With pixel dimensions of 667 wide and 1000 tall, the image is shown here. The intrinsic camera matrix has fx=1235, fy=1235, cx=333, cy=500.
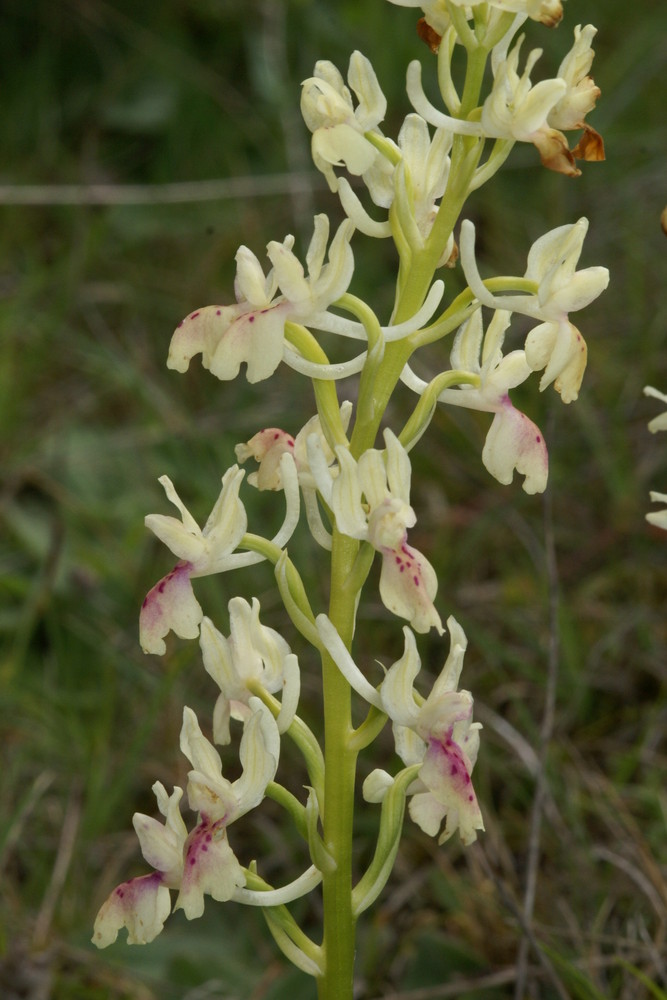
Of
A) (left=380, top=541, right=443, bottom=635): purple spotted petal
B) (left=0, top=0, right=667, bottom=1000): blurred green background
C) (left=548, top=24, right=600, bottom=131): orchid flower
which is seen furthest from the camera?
(left=0, top=0, right=667, bottom=1000): blurred green background

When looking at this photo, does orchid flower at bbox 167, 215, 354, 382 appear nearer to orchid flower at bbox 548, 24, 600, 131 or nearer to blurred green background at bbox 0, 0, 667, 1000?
orchid flower at bbox 548, 24, 600, 131

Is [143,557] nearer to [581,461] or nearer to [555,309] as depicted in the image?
[581,461]

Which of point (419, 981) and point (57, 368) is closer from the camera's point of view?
point (419, 981)

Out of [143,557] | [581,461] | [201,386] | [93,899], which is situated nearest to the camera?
[93,899]

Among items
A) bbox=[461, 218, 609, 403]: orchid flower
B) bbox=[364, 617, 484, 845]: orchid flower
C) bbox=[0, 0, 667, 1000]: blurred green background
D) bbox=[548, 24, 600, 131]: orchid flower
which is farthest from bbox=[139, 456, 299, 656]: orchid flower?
bbox=[0, 0, 667, 1000]: blurred green background

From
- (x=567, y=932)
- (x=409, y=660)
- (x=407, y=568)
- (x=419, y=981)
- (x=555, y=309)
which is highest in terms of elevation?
(x=555, y=309)

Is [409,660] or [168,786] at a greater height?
[409,660]

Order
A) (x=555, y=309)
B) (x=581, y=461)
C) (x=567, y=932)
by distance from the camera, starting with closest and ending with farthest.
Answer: (x=555, y=309) → (x=567, y=932) → (x=581, y=461)

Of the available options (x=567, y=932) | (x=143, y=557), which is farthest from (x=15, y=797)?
(x=567, y=932)
